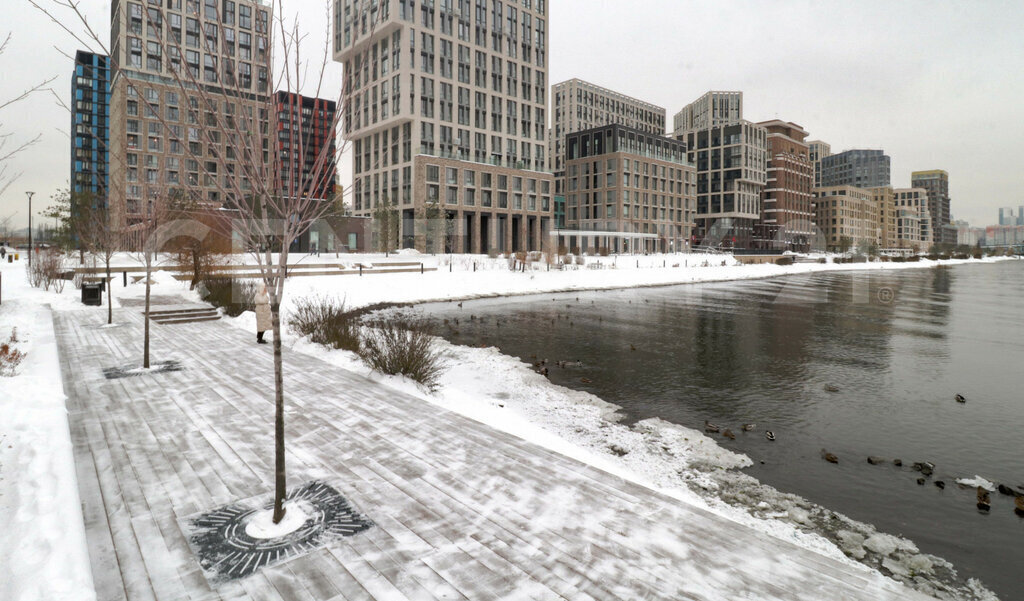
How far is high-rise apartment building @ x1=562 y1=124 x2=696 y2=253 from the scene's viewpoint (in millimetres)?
99188

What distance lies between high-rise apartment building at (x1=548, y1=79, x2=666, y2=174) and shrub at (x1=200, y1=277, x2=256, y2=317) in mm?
104304

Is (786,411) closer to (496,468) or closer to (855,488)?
(855,488)

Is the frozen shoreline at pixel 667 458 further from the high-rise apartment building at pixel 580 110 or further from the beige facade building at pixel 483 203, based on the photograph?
the high-rise apartment building at pixel 580 110

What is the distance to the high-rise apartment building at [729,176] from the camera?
120 meters

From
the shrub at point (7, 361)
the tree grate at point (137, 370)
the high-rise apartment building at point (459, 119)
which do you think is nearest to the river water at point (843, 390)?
the tree grate at point (137, 370)

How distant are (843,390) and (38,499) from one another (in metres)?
14.0

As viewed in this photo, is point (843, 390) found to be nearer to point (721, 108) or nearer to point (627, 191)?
point (627, 191)

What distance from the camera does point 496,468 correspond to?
5.83 metres

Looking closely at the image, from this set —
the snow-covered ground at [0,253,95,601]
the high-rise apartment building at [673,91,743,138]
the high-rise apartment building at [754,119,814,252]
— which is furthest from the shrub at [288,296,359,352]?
the high-rise apartment building at [673,91,743,138]

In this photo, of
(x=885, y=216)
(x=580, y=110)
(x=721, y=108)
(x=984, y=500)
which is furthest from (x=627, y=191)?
(x=885, y=216)

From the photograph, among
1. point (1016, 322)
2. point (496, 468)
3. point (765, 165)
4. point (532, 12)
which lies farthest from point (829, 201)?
point (496, 468)

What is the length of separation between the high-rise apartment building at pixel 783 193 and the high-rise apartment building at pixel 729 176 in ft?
12.9

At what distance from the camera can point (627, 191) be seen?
9956 cm

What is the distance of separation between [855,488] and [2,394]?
37.5 feet
